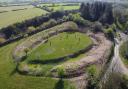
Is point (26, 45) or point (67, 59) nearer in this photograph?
point (67, 59)

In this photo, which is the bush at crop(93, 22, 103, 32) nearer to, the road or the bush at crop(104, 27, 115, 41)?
the bush at crop(104, 27, 115, 41)

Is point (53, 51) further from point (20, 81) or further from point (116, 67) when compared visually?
point (116, 67)

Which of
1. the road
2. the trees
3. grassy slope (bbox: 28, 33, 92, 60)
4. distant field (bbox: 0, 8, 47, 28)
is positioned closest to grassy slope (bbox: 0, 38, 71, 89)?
grassy slope (bbox: 28, 33, 92, 60)

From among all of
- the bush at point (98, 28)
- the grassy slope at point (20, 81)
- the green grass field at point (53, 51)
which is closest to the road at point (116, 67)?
the green grass field at point (53, 51)

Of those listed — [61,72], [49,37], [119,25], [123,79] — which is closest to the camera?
[123,79]

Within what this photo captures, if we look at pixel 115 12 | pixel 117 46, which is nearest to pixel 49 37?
pixel 117 46

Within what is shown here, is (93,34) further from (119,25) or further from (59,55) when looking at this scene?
(59,55)
